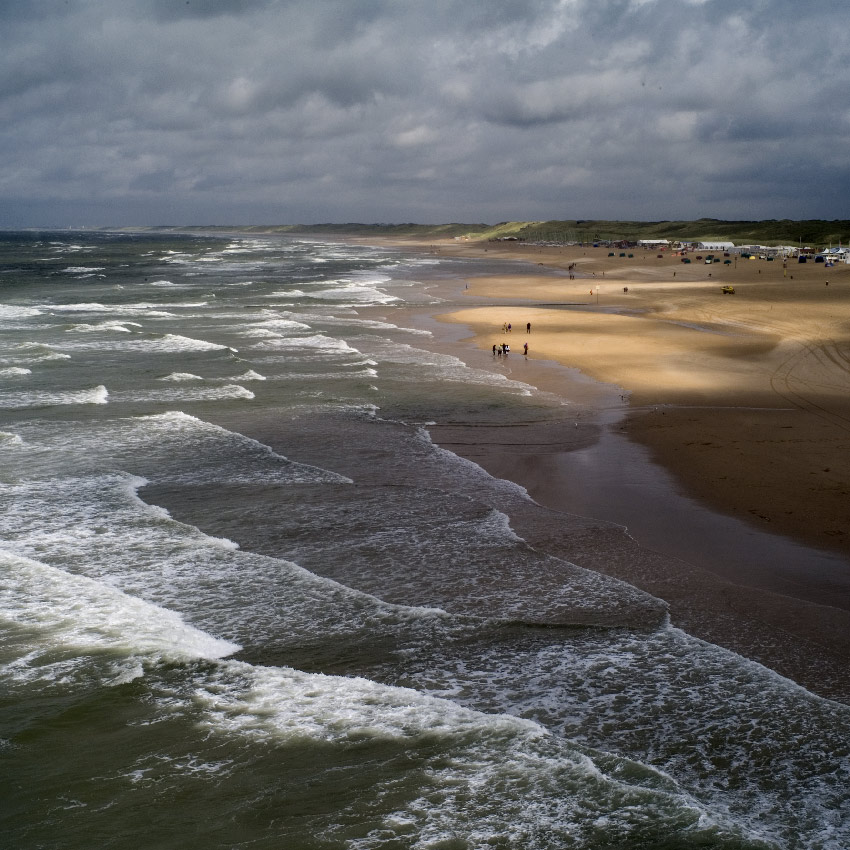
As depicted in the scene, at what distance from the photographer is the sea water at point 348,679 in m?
8.45

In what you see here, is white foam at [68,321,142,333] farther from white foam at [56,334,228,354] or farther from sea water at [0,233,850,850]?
sea water at [0,233,850,850]

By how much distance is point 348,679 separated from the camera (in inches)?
428

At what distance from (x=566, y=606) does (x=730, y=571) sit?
11.3 ft

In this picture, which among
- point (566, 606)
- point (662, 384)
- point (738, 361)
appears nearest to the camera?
point (566, 606)

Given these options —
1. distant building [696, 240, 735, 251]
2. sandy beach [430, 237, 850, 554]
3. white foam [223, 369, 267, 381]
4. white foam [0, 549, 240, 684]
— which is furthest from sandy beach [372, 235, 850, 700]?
distant building [696, 240, 735, 251]

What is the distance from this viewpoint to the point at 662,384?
31.0 metres

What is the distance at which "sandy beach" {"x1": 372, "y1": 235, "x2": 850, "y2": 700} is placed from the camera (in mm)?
12695

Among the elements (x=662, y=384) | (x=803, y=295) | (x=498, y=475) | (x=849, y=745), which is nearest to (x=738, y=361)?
(x=662, y=384)

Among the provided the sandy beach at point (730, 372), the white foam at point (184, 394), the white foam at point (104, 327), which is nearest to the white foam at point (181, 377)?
the white foam at point (184, 394)

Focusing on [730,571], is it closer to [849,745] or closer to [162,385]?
[849,745]

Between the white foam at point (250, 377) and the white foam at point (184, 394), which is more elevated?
the white foam at point (250, 377)

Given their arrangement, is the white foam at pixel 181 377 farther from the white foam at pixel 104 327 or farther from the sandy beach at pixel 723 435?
the white foam at pixel 104 327

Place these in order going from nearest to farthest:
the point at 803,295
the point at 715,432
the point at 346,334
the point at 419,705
Result: the point at 419,705, the point at 715,432, the point at 346,334, the point at 803,295

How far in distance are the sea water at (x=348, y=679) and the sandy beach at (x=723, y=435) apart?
95 cm
